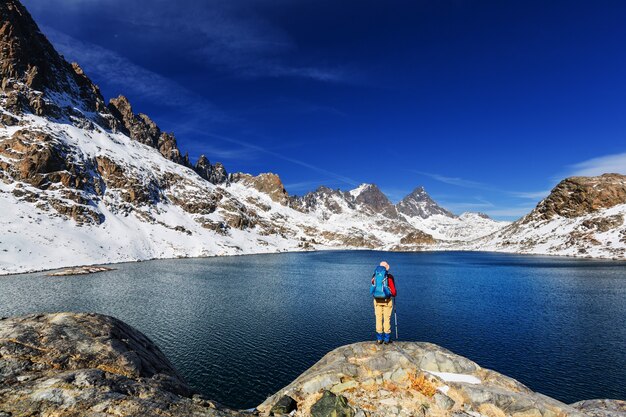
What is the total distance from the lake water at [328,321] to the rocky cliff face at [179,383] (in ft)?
39.5

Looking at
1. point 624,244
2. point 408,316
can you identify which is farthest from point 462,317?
point 624,244

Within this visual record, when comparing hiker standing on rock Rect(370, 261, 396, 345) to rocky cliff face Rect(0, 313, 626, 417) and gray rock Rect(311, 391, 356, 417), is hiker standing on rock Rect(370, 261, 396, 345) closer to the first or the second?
rocky cliff face Rect(0, 313, 626, 417)

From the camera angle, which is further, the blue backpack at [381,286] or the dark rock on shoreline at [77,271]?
the dark rock on shoreline at [77,271]

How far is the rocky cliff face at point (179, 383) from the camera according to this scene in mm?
12406

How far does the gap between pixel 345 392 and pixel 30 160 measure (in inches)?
8763

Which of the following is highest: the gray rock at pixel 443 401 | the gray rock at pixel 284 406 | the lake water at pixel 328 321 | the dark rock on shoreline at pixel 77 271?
the dark rock on shoreline at pixel 77 271

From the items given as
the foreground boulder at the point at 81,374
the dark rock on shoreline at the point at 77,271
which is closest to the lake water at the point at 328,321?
the dark rock on shoreline at the point at 77,271

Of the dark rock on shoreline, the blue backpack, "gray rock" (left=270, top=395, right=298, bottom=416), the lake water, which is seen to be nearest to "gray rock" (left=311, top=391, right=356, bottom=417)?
"gray rock" (left=270, top=395, right=298, bottom=416)

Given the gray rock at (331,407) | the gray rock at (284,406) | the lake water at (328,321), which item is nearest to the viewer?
the gray rock at (331,407)

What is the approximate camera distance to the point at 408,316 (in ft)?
207

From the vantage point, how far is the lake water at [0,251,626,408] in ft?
120

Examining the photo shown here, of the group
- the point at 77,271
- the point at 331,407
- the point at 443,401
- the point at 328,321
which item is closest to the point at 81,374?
the point at 331,407

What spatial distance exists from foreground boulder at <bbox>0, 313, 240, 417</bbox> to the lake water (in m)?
17.9

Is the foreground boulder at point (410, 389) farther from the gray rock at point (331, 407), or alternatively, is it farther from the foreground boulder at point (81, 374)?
the foreground boulder at point (81, 374)
